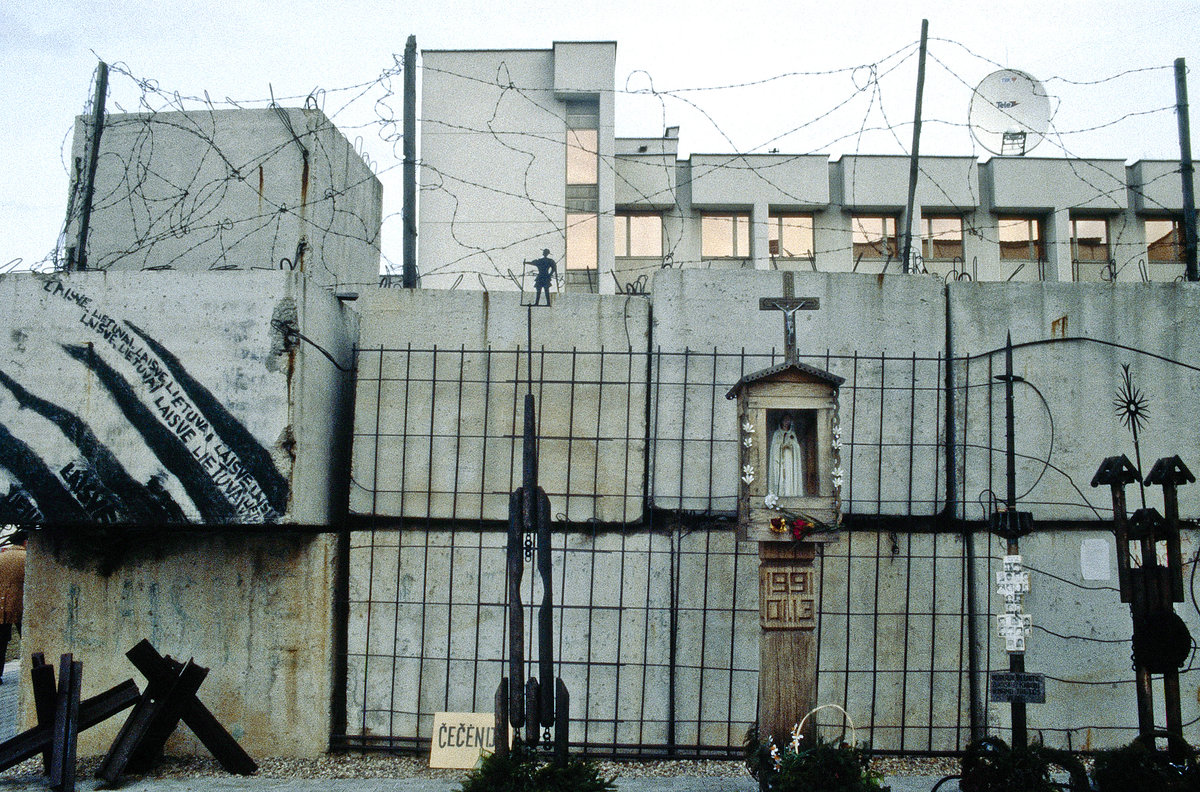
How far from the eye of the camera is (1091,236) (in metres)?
24.8

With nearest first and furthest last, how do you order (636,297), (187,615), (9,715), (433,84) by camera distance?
1. (187,615)
2. (636,297)
3. (9,715)
4. (433,84)

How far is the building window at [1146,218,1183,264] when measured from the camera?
2377cm

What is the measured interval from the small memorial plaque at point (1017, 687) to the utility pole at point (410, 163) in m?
5.05

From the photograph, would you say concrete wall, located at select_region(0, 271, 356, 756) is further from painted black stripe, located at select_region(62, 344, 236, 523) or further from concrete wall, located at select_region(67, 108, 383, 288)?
concrete wall, located at select_region(67, 108, 383, 288)

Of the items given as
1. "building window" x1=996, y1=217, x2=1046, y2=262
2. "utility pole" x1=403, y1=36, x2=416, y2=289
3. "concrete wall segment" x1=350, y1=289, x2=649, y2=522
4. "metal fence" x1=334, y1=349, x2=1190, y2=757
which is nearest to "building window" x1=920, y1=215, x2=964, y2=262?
"building window" x1=996, y1=217, x2=1046, y2=262

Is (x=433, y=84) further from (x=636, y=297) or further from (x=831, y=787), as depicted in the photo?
(x=831, y=787)

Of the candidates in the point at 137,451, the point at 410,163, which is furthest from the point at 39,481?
the point at 410,163

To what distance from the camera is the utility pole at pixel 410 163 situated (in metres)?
7.29

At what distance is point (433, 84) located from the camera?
20875 mm

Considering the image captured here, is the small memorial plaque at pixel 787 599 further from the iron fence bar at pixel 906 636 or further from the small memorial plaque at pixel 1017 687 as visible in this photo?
the iron fence bar at pixel 906 636

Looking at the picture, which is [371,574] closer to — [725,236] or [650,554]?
[650,554]

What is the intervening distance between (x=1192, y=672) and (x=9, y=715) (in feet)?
32.6

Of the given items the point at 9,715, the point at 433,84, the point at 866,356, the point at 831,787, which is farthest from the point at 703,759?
the point at 433,84

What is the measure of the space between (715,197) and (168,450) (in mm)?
19344
